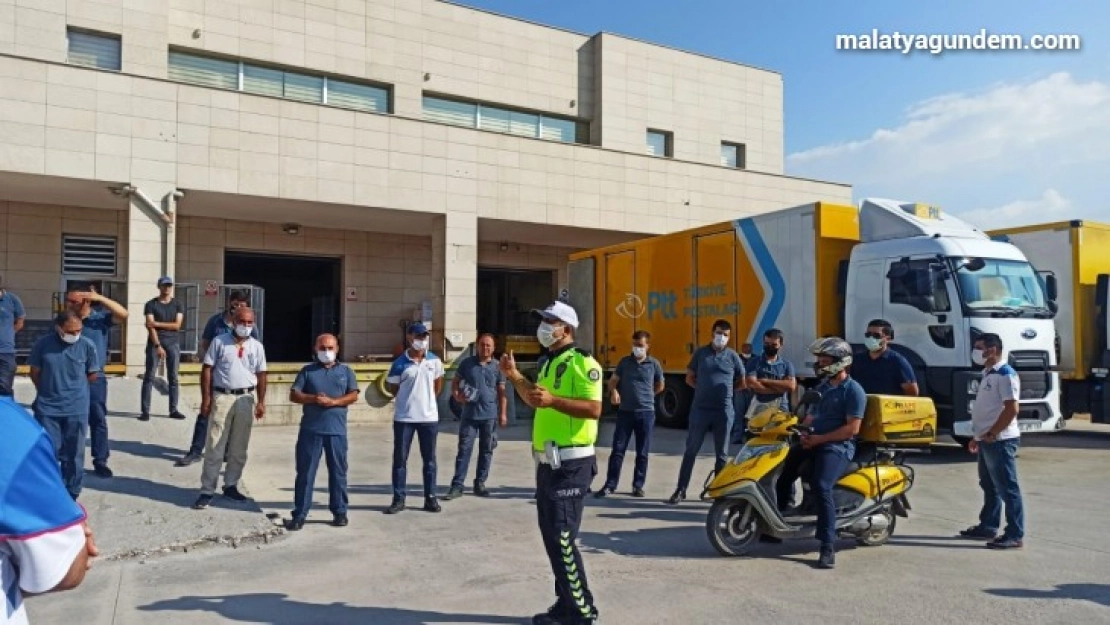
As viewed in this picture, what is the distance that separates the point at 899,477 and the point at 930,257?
558 centimetres

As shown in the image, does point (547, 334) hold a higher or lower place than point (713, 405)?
higher

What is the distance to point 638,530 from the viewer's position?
6.95 metres

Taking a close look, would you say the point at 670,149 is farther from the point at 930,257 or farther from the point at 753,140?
the point at 930,257

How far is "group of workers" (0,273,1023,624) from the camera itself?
4516mm

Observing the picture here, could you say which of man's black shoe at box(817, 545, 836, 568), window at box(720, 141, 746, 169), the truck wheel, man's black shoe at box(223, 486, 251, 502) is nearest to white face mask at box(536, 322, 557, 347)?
man's black shoe at box(817, 545, 836, 568)

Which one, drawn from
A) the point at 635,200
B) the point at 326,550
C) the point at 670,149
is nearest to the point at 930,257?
the point at 326,550

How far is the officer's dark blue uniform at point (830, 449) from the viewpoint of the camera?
5.84 meters

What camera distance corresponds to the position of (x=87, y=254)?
17141 millimetres

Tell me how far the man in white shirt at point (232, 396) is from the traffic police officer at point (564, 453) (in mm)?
4180

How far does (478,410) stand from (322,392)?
6.37 ft

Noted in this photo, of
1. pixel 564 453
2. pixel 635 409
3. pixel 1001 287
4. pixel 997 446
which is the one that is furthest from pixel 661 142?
pixel 564 453

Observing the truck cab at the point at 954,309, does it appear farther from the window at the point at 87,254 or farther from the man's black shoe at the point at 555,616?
the window at the point at 87,254

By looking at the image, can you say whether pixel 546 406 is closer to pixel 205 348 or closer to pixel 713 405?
pixel 713 405

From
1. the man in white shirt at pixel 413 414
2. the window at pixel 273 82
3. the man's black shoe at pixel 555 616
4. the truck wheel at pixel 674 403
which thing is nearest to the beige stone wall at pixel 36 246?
the window at pixel 273 82
